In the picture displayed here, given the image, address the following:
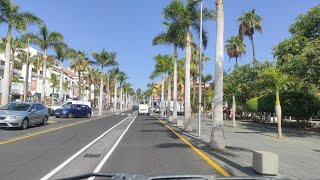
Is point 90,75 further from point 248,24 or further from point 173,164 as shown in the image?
point 173,164

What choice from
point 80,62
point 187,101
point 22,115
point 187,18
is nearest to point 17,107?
point 22,115

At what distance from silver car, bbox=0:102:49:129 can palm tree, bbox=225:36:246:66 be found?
42147 millimetres

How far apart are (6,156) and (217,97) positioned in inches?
311

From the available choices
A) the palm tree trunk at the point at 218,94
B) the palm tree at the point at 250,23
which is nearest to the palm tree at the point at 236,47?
the palm tree at the point at 250,23

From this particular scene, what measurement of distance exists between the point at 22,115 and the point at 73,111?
87.3ft

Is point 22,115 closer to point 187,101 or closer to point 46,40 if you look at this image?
point 187,101

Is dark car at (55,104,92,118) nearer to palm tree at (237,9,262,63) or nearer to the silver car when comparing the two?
the silver car

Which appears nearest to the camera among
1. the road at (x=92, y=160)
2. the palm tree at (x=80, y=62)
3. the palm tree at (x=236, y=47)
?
the road at (x=92, y=160)

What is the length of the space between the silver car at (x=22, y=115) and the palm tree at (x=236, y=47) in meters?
42.1

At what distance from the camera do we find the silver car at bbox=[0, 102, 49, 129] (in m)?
25.7

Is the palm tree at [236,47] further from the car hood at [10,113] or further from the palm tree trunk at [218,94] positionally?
the palm tree trunk at [218,94]

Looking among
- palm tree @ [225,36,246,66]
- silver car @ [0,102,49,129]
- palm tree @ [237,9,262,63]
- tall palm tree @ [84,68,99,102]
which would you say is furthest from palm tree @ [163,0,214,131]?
tall palm tree @ [84,68,99,102]

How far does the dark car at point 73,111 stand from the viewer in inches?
2051

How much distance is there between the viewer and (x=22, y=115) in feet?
86.8
